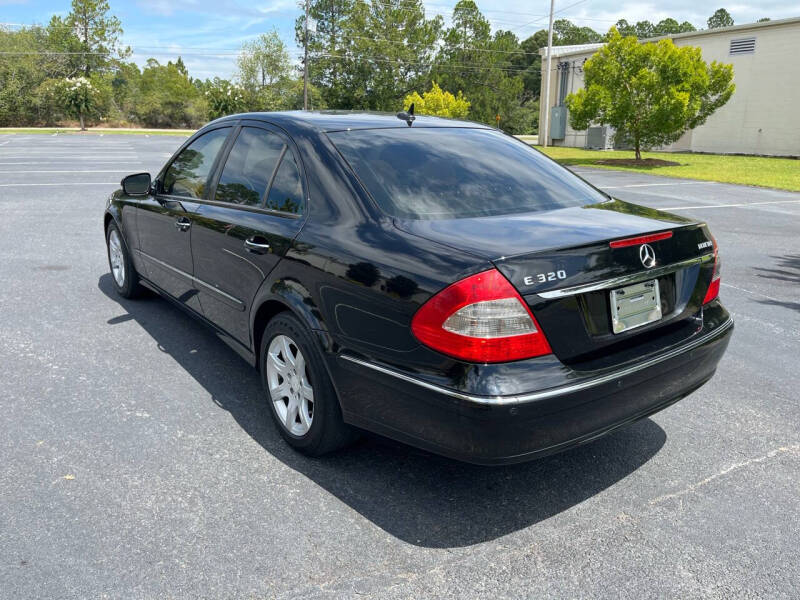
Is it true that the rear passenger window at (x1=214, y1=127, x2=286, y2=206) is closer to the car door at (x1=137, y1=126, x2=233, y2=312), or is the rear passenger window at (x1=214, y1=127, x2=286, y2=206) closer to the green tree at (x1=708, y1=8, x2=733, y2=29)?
the car door at (x1=137, y1=126, x2=233, y2=312)

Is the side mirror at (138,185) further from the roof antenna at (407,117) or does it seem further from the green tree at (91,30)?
the green tree at (91,30)

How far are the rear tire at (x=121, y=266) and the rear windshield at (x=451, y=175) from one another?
2.99m

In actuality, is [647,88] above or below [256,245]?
above

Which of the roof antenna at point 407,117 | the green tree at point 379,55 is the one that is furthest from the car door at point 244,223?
the green tree at point 379,55

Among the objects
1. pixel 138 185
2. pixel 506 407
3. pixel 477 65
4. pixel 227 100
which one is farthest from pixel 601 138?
pixel 506 407

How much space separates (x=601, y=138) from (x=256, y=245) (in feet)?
129

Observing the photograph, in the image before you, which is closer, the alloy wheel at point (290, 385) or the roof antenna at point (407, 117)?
the alloy wheel at point (290, 385)

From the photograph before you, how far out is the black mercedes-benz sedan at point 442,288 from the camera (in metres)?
2.46

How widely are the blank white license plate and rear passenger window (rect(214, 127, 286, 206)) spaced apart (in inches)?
74.3

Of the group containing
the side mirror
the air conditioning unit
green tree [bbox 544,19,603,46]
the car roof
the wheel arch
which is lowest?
the wheel arch

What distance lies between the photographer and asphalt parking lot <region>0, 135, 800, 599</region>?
2.41 m

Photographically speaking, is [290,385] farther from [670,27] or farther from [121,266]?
[670,27]

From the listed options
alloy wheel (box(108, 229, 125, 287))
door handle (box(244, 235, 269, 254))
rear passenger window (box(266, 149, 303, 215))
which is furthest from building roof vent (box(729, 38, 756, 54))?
door handle (box(244, 235, 269, 254))

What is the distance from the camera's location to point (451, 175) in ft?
11.0
